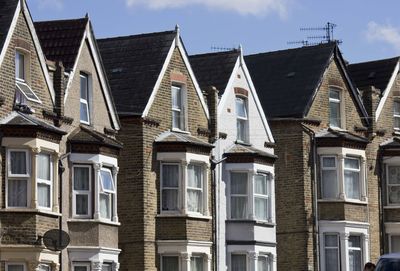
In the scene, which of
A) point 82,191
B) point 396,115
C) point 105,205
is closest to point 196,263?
point 105,205

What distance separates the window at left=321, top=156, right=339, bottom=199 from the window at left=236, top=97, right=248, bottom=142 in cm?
456

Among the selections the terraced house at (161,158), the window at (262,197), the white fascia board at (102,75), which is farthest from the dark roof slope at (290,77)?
the white fascia board at (102,75)

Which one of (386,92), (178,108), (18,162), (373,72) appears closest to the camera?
(18,162)

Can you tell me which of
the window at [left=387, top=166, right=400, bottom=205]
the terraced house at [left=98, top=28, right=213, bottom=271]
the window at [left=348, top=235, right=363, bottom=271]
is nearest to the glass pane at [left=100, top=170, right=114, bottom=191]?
the terraced house at [left=98, top=28, right=213, bottom=271]

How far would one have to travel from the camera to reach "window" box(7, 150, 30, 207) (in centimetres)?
4066

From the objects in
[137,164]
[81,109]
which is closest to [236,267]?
→ [137,164]

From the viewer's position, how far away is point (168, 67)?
1914 inches

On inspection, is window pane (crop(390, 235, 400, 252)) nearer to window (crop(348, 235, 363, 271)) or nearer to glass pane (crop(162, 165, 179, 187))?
window (crop(348, 235, 363, 271))

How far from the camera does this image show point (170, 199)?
47.9 metres

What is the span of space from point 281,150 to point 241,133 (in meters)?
3.22

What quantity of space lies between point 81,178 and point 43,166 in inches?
A: 100

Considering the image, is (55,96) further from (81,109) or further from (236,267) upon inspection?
(236,267)

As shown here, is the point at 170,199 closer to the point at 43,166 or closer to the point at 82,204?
the point at 82,204

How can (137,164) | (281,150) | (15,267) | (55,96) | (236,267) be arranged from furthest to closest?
(281,150)
(236,267)
(137,164)
(55,96)
(15,267)
